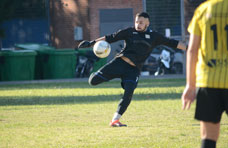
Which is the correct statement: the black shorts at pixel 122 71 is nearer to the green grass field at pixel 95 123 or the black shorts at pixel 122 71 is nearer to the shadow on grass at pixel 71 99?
the green grass field at pixel 95 123

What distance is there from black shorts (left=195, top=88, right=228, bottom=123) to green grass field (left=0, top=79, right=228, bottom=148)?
2.44m

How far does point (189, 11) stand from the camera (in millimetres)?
28812

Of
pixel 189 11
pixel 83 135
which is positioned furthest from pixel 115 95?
pixel 189 11

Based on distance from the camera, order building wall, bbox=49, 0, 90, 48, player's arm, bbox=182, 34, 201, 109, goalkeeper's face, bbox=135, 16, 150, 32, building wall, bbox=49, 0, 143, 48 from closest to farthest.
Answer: player's arm, bbox=182, 34, 201, 109 → goalkeeper's face, bbox=135, 16, 150, 32 → building wall, bbox=49, 0, 143, 48 → building wall, bbox=49, 0, 90, 48

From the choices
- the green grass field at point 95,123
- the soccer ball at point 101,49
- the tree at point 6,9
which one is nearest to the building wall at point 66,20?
the tree at point 6,9

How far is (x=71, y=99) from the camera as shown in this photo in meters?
15.0

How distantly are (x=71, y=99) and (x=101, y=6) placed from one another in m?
14.5

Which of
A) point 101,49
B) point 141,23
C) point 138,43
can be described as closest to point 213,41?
point 141,23

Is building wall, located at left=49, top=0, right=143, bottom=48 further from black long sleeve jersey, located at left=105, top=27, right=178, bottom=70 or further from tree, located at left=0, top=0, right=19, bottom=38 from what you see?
black long sleeve jersey, located at left=105, top=27, right=178, bottom=70

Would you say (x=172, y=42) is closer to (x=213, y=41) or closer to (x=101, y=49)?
(x=101, y=49)

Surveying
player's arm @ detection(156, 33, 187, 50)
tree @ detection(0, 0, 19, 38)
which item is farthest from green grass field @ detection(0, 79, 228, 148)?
tree @ detection(0, 0, 19, 38)

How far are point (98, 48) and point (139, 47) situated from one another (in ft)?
2.40

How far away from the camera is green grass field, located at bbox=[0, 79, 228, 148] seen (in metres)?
7.47

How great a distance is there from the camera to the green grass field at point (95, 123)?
24.5ft
